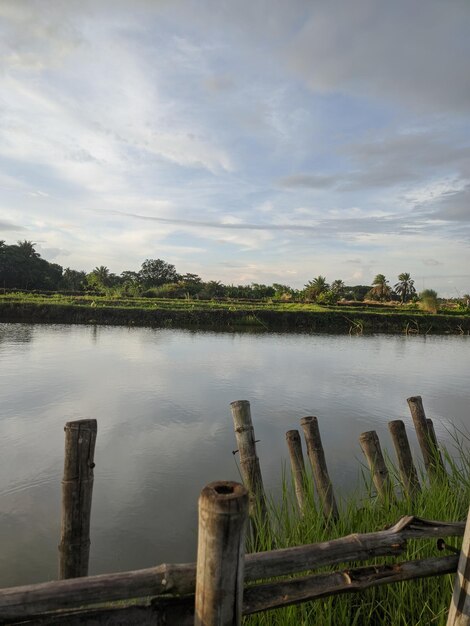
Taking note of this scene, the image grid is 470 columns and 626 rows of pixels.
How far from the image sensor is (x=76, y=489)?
2178 mm

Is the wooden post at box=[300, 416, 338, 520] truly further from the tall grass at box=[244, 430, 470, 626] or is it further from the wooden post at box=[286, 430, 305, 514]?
the tall grass at box=[244, 430, 470, 626]

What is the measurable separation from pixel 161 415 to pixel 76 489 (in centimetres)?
532

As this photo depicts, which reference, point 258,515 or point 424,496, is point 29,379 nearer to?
point 258,515

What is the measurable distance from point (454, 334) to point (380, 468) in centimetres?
2335

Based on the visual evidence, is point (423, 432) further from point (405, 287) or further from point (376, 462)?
point (405, 287)

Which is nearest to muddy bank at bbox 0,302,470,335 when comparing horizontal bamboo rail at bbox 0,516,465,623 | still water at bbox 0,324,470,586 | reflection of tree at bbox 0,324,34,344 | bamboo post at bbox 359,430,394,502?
reflection of tree at bbox 0,324,34,344

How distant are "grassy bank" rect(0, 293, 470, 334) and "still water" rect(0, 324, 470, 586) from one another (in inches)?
207

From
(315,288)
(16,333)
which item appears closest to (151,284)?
(315,288)

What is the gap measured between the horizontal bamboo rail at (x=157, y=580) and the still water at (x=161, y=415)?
232 cm

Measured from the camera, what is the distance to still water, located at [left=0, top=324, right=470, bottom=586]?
3998 mm

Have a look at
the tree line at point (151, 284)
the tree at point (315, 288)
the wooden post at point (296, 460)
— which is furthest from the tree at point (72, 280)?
the wooden post at point (296, 460)

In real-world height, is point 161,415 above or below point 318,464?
below

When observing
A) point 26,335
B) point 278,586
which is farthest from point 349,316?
point 278,586

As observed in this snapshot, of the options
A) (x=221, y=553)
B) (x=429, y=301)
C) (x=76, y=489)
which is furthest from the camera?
(x=429, y=301)
